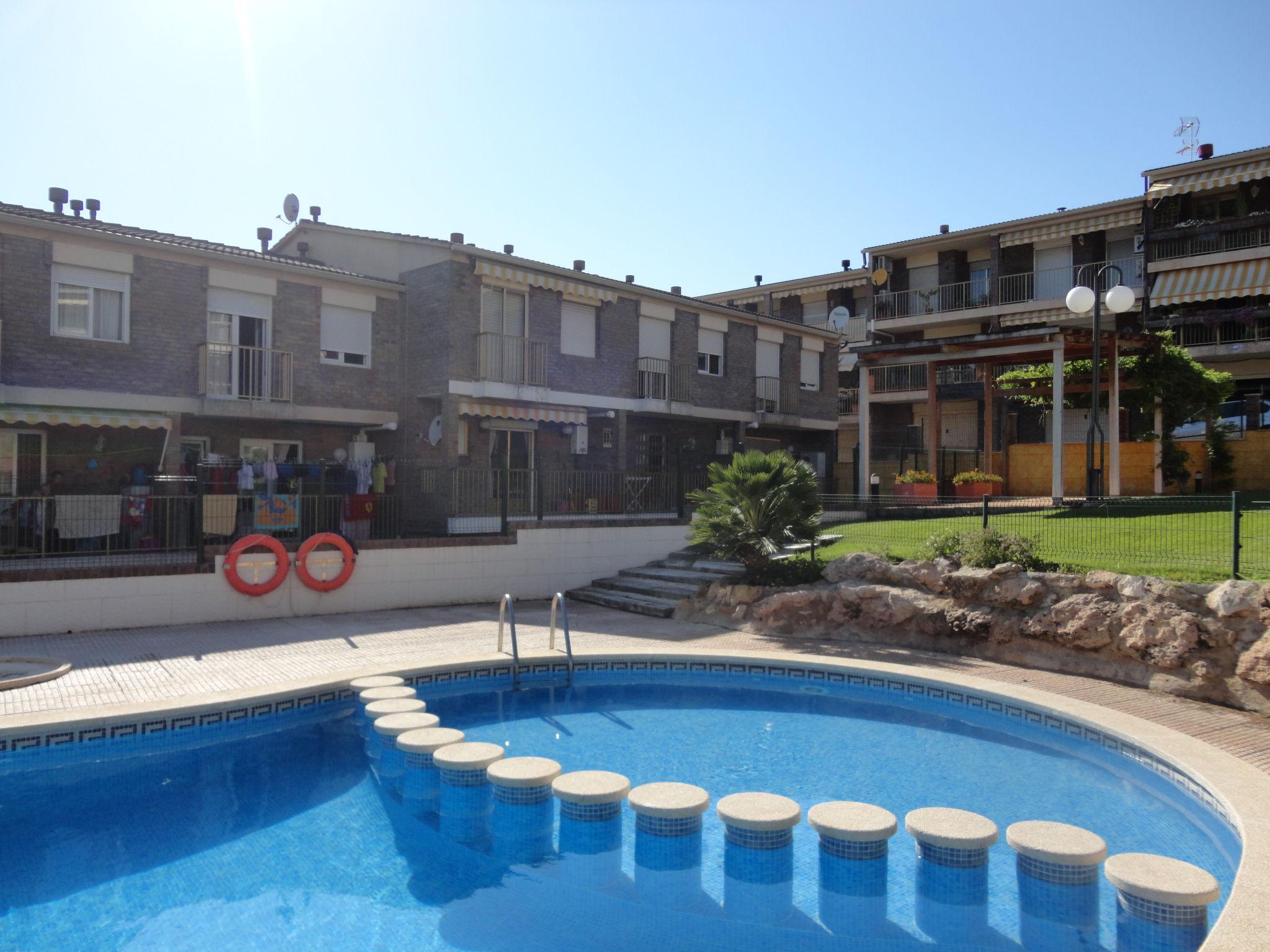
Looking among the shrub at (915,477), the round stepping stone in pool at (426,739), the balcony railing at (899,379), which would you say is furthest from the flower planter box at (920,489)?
the round stepping stone in pool at (426,739)

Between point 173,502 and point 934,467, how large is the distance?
18.2m

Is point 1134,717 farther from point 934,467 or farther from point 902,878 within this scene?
point 934,467

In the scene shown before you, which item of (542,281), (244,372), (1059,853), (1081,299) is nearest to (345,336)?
(244,372)

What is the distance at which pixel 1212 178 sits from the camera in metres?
30.3

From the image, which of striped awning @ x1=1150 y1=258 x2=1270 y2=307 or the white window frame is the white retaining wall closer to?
the white window frame

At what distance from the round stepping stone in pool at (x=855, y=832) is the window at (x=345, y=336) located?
1796cm

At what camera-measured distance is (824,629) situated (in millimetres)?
13602

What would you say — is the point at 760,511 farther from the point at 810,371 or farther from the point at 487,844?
the point at 810,371

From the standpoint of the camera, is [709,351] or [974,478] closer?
[974,478]

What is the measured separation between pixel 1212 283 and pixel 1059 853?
1293 inches

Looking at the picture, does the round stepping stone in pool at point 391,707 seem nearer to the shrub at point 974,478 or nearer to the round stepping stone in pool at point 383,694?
the round stepping stone in pool at point 383,694

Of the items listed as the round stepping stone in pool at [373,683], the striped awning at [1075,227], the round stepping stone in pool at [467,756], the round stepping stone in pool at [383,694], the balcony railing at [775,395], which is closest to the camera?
the round stepping stone in pool at [467,756]

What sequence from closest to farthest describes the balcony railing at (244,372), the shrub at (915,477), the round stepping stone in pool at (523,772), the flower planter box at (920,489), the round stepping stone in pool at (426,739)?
1. the round stepping stone in pool at (523,772)
2. the round stepping stone in pool at (426,739)
3. the balcony railing at (244,372)
4. the flower planter box at (920,489)
5. the shrub at (915,477)

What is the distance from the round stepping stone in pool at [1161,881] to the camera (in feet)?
15.6
